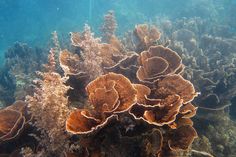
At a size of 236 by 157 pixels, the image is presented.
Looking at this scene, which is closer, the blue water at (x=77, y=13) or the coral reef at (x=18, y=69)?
the coral reef at (x=18, y=69)

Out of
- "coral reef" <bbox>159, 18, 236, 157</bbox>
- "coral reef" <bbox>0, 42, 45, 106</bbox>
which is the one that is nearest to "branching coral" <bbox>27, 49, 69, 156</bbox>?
"coral reef" <bbox>159, 18, 236, 157</bbox>

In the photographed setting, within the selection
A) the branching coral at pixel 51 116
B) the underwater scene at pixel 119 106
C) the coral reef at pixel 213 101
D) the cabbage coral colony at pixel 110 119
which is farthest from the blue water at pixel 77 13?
the branching coral at pixel 51 116

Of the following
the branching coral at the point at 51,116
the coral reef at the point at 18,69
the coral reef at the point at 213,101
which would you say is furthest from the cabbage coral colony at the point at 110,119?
the coral reef at the point at 18,69

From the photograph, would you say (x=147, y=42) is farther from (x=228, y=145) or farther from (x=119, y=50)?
(x=228, y=145)

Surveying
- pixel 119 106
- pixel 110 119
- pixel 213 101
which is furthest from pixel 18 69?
pixel 110 119

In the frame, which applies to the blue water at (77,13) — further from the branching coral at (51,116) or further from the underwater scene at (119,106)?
the branching coral at (51,116)

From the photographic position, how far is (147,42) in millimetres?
6383

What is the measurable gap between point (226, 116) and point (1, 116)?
5.30 m

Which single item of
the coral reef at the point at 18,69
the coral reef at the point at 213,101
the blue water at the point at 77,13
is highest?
the blue water at the point at 77,13

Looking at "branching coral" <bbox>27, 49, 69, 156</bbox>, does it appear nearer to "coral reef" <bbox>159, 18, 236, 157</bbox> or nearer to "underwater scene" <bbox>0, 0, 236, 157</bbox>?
"underwater scene" <bbox>0, 0, 236, 157</bbox>

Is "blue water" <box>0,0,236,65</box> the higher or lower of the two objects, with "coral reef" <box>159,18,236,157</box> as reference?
higher

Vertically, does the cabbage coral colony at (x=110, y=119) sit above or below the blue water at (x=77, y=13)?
below

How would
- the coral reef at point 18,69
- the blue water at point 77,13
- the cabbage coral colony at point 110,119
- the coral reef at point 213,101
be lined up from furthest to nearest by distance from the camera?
the blue water at point 77,13, the coral reef at point 18,69, the coral reef at point 213,101, the cabbage coral colony at point 110,119

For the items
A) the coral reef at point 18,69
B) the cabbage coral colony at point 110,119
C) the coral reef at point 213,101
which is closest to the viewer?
the cabbage coral colony at point 110,119
